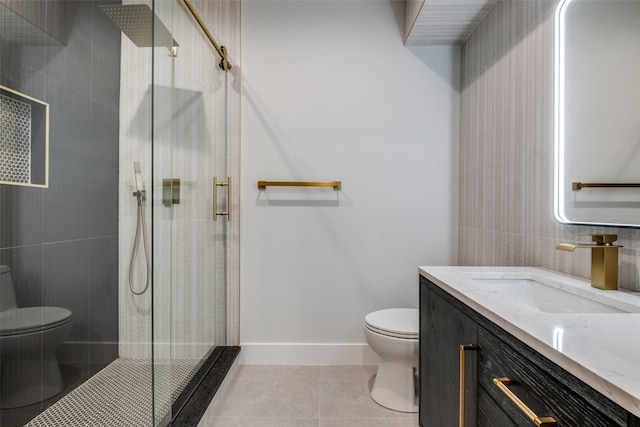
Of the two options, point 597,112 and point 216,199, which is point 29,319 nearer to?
point 216,199

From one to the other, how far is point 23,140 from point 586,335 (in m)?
1.67

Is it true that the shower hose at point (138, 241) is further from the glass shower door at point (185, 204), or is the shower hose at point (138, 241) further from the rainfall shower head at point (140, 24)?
the rainfall shower head at point (140, 24)

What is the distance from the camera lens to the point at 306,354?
2.23m

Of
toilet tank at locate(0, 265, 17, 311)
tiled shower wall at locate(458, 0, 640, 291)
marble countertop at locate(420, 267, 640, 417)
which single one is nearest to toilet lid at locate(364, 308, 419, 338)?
tiled shower wall at locate(458, 0, 640, 291)

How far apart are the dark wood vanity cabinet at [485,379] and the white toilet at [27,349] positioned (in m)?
1.44

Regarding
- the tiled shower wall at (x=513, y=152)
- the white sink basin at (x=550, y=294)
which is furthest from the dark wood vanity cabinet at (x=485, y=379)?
the tiled shower wall at (x=513, y=152)

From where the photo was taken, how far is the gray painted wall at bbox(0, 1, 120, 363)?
117 centimetres

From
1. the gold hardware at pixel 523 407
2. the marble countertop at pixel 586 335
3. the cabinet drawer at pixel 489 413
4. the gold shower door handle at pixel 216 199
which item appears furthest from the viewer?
the gold shower door handle at pixel 216 199

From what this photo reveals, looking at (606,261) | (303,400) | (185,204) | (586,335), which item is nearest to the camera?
(586,335)

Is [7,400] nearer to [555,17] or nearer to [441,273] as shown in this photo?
[441,273]

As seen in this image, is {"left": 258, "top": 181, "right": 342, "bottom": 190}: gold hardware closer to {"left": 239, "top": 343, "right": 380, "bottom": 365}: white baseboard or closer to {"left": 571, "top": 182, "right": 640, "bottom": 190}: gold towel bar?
{"left": 239, "top": 343, "right": 380, "bottom": 365}: white baseboard

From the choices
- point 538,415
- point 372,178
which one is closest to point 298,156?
point 372,178

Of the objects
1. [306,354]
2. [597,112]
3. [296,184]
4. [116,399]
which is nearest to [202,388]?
[116,399]

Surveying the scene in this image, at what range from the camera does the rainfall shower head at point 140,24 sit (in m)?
1.28
